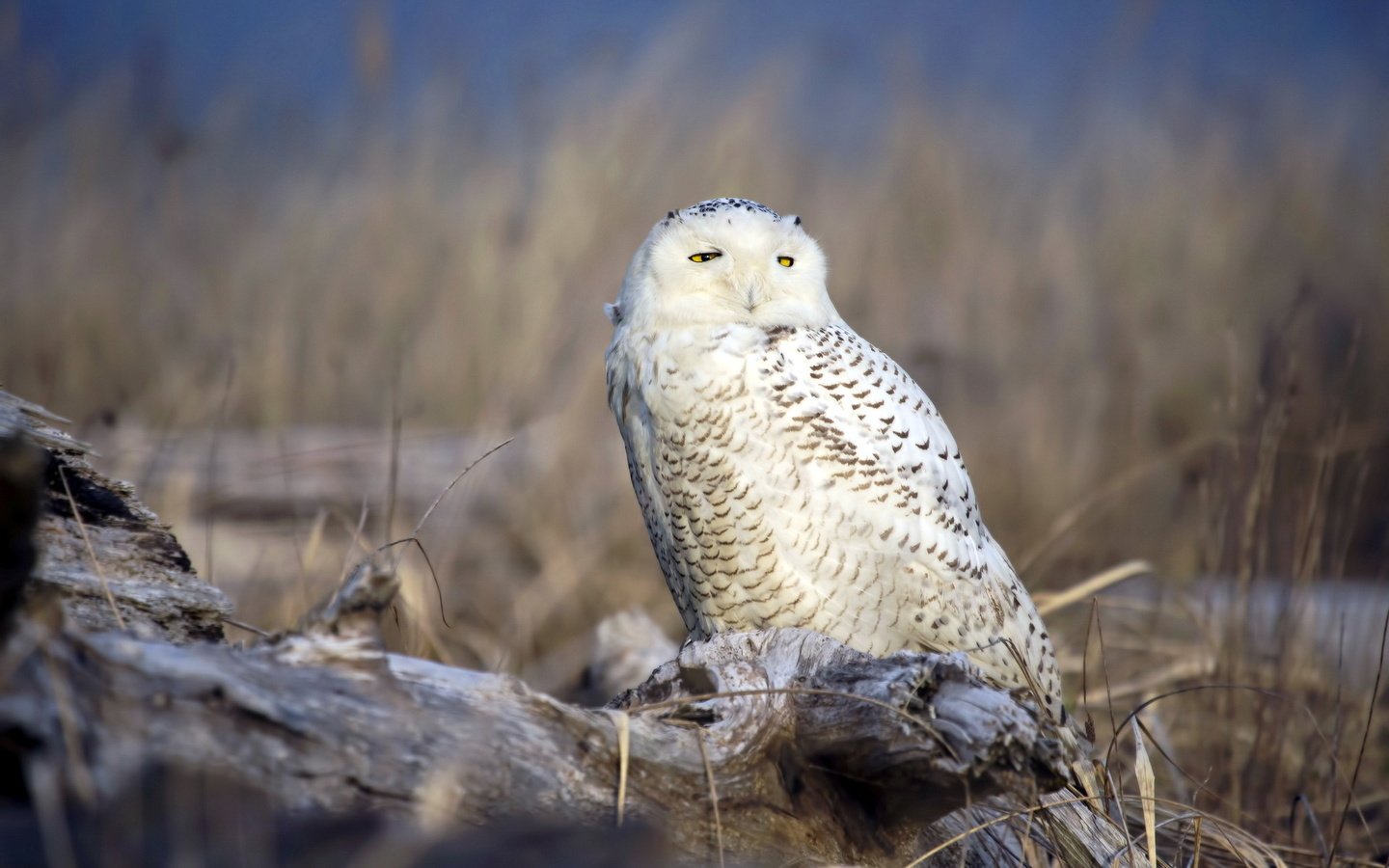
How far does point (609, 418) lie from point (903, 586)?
128 inches

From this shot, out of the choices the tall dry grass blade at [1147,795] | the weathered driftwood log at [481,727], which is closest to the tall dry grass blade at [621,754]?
the weathered driftwood log at [481,727]

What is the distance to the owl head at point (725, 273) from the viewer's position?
93.4 inches

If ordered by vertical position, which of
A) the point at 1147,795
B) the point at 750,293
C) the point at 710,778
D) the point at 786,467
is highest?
the point at 750,293

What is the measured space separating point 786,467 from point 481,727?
3.77ft

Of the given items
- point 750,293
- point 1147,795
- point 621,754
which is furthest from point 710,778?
point 750,293

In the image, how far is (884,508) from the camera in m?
2.29

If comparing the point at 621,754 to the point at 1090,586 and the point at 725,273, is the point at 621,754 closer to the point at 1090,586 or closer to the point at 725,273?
the point at 725,273

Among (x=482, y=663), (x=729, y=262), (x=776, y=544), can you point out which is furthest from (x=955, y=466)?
(x=482, y=663)

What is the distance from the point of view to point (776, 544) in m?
2.23

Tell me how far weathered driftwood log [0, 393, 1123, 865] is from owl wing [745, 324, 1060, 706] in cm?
52

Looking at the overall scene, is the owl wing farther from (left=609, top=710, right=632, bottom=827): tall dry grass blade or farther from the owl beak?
(left=609, top=710, right=632, bottom=827): tall dry grass blade

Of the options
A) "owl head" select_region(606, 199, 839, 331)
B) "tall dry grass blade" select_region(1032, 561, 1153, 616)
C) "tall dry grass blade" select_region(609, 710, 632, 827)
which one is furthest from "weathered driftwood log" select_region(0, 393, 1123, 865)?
"tall dry grass blade" select_region(1032, 561, 1153, 616)

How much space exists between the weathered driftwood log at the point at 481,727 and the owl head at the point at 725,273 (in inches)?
33.5

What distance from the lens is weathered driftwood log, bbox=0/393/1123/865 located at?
1017 mm
